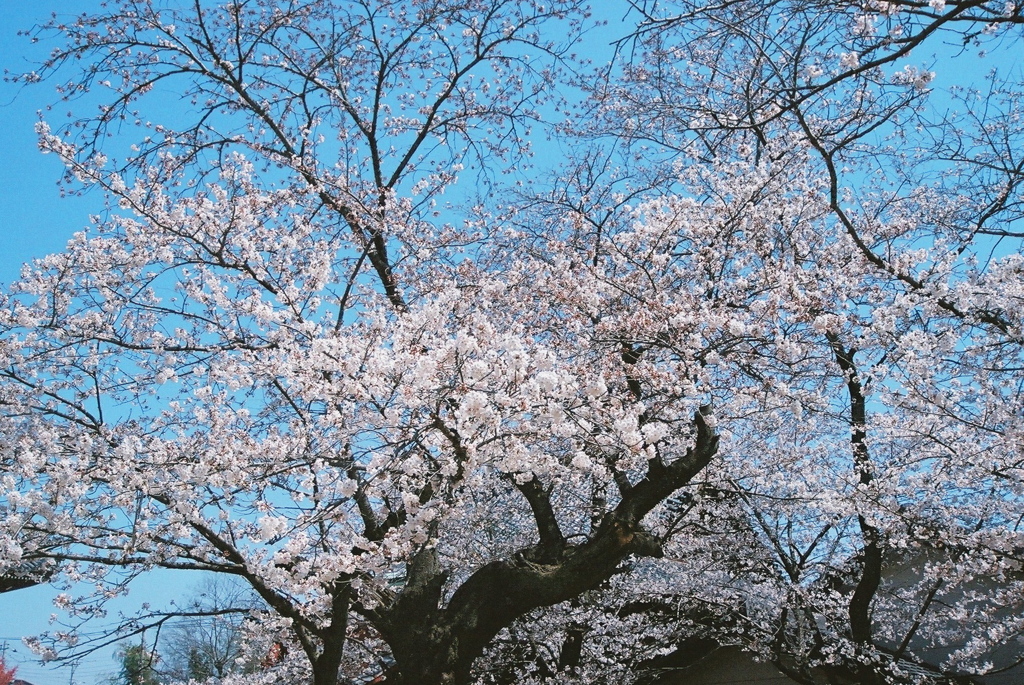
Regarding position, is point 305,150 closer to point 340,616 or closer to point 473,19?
point 473,19

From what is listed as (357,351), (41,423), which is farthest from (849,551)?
(41,423)

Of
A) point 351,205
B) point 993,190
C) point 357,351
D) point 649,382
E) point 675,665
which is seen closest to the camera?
point 357,351

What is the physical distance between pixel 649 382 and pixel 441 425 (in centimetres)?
229

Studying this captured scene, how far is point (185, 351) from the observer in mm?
6699

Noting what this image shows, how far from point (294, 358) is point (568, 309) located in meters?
3.16

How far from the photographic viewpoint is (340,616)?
22.0 ft

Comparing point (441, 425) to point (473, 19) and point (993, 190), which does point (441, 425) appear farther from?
point (993, 190)

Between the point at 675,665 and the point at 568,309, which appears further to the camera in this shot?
the point at 675,665

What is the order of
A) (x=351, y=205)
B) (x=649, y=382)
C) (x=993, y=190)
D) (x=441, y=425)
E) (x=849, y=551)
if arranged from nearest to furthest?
(x=441, y=425), (x=649, y=382), (x=993, y=190), (x=351, y=205), (x=849, y=551)

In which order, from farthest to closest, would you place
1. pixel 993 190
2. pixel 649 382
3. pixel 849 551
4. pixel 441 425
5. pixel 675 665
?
pixel 675 665
pixel 849 551
pixel 993 190
pixel 649 382
pixel 441 425

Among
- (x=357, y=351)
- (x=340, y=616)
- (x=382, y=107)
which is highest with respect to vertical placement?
(x=382, y=107)

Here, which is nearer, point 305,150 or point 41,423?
point 41,423

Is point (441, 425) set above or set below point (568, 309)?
below

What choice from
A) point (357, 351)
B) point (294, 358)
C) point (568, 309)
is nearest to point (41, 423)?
point (294, 358)
